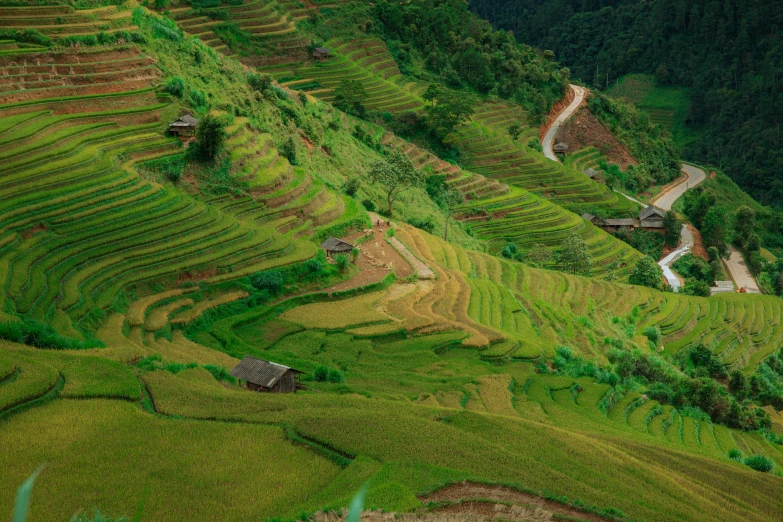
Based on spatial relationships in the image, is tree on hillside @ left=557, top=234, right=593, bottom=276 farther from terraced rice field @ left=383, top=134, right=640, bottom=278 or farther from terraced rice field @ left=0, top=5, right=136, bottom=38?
terraced rice field @ left=0, top=5, right=136, bottom=38

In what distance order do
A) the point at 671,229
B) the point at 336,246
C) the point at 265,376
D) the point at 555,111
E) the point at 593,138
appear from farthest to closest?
1. the point at 555,111
2. the point at 593,138
3. the point at 671,229
4. the point at 336,246
5. the point at 265,376

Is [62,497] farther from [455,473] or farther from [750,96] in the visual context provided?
[750,96]

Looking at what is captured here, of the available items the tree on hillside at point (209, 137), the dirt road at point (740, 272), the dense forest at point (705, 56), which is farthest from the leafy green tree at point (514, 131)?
the tree on hillside at point (209, 137)

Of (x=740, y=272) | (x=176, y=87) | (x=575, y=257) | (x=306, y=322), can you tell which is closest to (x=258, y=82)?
(x=176, y=87)

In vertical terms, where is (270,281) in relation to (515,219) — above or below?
above

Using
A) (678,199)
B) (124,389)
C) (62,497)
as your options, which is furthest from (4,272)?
(678,199)

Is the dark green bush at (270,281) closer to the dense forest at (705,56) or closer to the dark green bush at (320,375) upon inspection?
the dark green bush at (320,375)

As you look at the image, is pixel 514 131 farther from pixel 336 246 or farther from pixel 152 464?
pixel 152 464

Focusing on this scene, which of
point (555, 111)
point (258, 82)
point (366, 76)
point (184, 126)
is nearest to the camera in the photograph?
point (184, 126)

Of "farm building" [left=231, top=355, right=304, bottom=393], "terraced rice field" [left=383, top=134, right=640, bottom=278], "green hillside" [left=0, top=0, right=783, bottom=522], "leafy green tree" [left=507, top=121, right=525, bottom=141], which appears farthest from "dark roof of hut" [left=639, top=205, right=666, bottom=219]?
"farm building" [left=231, top=355, right=304, bottom=393]
